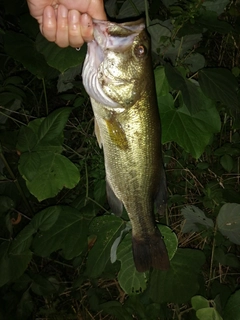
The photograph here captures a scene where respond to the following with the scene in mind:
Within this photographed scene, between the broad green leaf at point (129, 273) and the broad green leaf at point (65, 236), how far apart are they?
0.83 feet

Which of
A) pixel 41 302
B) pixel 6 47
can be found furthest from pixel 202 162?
pixel 41 302

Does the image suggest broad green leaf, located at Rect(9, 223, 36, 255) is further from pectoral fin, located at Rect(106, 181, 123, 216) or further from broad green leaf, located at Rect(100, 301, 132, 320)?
broad green leaf, located at Rect(100, 301, 132, 320)

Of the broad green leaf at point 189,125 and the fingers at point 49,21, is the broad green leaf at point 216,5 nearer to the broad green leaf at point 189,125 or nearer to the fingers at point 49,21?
the broad green leaf at point 189,125

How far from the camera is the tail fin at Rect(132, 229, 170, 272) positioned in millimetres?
1968

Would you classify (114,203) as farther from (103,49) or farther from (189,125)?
(103,49)

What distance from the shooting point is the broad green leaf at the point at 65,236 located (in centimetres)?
220

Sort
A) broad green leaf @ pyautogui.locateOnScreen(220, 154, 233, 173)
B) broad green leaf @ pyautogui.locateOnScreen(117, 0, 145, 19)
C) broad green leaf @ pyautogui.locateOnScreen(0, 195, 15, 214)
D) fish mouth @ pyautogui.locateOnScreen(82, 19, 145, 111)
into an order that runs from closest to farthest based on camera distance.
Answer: fish mouth @ pyautogui.locateOnScreen(82, 19, 145, 111) < broad green leaf @ pyautogui.locateOnScreen(117, 0, 145, 19) < broad green leaf @ pyautogui.locateOnScreen(0, 195, 15, 214) < broad green leaf @ pyautogui.locateOnScreen(220, 154, 233, 173)

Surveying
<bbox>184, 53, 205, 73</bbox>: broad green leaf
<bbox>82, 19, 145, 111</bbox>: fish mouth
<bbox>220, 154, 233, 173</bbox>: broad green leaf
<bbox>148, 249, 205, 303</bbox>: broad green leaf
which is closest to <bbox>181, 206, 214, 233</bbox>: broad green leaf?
<bbox>148, 249, 205, 303</bbox>: broad green leaf

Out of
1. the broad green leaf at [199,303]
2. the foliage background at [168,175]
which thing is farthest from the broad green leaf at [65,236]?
the broad green leaf at [199,303]

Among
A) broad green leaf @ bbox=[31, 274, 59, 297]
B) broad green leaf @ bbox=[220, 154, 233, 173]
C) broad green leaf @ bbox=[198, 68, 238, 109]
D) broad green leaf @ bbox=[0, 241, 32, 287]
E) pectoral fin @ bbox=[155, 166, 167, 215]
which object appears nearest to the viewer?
pectoral fin @ bbox=[155, 166, 167, 215]

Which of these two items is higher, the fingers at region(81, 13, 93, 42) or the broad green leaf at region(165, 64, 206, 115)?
the fingers at region(81, 13, 93, 42)

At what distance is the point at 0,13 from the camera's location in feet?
10.1

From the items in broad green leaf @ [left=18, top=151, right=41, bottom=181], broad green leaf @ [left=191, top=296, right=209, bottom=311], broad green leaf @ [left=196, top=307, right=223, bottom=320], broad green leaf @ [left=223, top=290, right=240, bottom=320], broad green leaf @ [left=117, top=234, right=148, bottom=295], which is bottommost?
broad green leaf @ [left=191, top=296, right=209, bottom=311]

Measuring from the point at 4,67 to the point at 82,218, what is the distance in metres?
1.47
